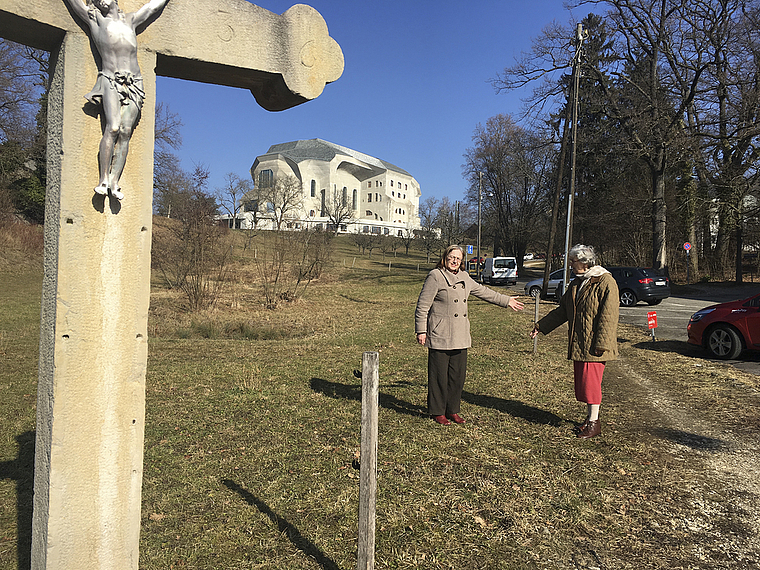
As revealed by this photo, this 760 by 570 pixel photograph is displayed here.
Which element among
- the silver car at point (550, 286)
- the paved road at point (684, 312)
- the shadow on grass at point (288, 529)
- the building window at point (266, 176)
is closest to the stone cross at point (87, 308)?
the shadow on grass at point (288, 529)

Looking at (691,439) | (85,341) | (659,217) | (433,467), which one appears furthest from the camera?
(659,217)

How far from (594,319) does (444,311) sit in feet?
4.89

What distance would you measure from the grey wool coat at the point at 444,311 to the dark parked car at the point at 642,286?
51.5 feet

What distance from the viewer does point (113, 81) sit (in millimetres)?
2254

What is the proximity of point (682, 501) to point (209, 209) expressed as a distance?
14.2m

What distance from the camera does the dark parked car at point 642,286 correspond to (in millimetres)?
18844

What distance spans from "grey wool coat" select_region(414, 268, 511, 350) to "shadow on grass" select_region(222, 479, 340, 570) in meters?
2.32

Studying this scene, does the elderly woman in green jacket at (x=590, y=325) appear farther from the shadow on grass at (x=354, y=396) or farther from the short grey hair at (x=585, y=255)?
the shadow on grass at (x=354, y=396)

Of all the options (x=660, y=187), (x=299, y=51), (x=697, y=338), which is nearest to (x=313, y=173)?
(x=660, y=187)

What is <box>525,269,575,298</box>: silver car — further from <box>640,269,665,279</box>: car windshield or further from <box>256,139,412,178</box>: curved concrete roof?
<box>256,139,412,178</box>: curved concrete roof

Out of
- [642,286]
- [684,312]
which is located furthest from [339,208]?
[684,312]

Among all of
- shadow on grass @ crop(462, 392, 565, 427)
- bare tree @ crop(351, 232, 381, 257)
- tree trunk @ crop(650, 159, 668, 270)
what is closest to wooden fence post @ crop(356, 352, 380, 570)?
shadow on grass @ crop(462, 392, 565, 427)

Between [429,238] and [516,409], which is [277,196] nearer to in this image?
[429,238]

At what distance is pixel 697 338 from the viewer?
32.1 ft
